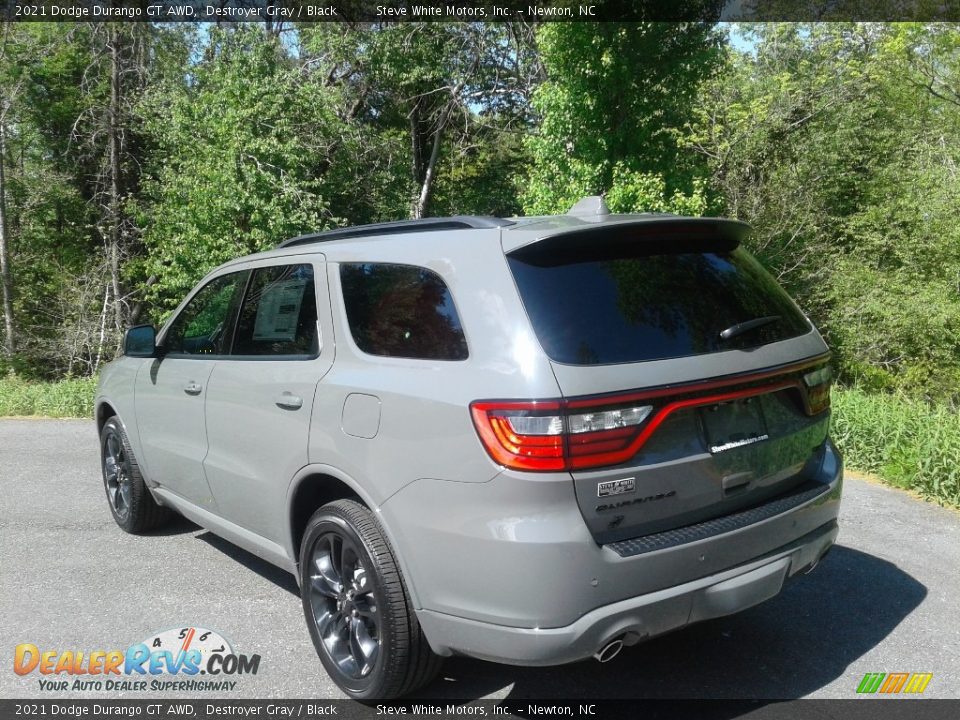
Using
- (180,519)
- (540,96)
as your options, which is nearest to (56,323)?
(540,96)

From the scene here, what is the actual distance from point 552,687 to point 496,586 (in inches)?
38.2

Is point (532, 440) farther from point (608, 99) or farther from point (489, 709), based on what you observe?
point (608, 99)

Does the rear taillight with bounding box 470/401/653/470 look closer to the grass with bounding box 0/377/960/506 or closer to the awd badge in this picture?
the awd badge

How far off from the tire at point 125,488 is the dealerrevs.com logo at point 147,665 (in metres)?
1.56

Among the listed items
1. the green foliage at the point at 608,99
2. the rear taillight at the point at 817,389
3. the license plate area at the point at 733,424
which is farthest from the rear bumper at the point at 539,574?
the green foliage at the point at 608,99

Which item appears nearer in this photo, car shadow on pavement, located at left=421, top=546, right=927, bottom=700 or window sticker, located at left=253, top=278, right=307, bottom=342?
car shadow on pavement, located at left=421, top=546, right=927, bottom=700

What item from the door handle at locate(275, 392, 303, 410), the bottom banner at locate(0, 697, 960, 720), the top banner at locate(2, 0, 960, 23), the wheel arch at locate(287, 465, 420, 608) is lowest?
the bottom banner at locate(0, 697, 960, 720)

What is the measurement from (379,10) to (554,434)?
2389 cm

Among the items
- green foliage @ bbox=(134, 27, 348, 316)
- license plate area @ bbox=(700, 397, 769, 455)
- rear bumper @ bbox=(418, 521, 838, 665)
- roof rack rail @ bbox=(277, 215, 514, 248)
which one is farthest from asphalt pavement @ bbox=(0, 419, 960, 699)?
green foliage @ bbox=(134, 27, 348, 316)

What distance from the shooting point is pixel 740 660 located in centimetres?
369

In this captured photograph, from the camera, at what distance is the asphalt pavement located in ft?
11.6

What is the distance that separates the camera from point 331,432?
133 inches

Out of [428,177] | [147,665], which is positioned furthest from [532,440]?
[428,177]

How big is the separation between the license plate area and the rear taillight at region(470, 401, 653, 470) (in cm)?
37
